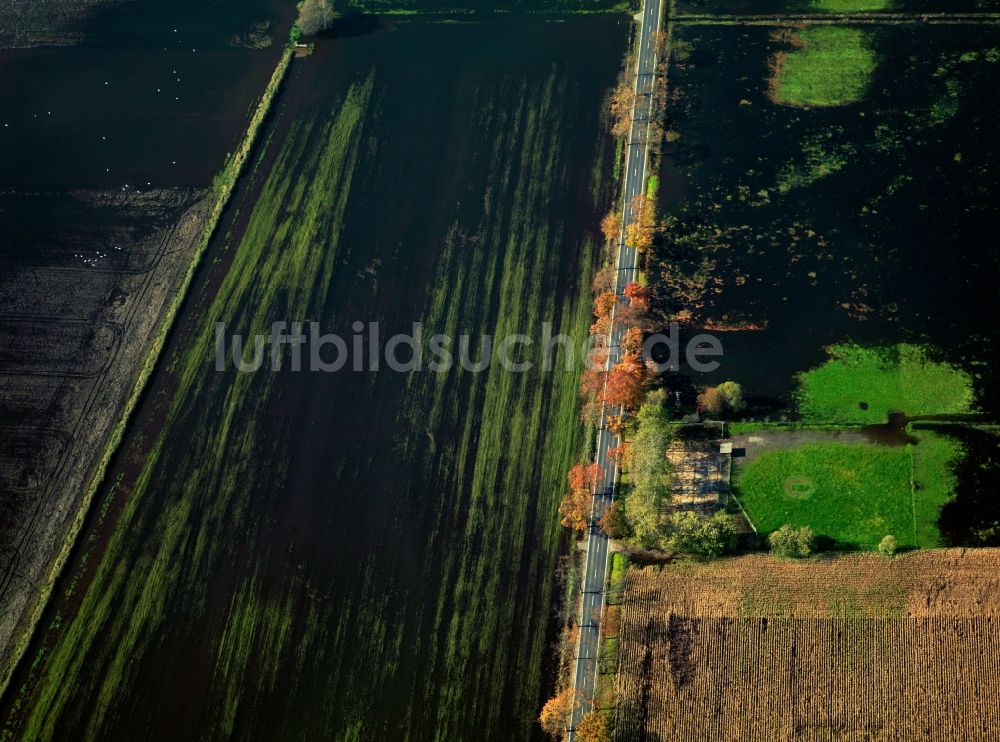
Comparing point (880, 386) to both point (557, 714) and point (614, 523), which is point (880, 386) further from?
point (557, 714)

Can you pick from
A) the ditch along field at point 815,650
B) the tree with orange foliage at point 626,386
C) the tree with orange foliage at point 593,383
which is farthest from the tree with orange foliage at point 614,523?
the tree with orange foliage at point 593,383

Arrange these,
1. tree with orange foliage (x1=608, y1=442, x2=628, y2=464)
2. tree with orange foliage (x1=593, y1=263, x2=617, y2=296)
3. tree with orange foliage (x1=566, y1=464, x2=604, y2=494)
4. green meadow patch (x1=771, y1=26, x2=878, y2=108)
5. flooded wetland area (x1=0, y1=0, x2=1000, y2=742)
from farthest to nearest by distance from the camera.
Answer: green meadow patch (x1=771, y1=26, x2=878, y2=108)
tree with orange foliage (x1=593, y1=263, x2=617, y2=296)
tree with orange foliage (x1=608, y1=442, x2=628, y2=464)
tree with orange foliage (x1=566, y1=464, x2=604, y2=494)
flooded wetland area (x1=0, y1=0, x2=1000, y2=742)

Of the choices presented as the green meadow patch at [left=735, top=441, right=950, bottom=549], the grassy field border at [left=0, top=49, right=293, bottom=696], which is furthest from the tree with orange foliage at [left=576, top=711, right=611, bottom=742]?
the grassy field border at [left=0, top=49, right=293, bottom=696]

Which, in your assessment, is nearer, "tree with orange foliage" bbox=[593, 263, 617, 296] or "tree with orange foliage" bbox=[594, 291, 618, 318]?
"tree with orange foliage" bbox=[594, 291, 618, 318]

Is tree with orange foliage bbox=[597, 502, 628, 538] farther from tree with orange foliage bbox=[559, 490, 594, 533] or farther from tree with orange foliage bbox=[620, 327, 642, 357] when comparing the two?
tree with orange foliage bbox=[620, 327, 642, 357]

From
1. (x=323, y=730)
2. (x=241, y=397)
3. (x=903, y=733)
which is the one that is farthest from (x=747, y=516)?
(x=241, y=397)

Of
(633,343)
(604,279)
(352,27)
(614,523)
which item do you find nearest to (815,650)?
(614,523)

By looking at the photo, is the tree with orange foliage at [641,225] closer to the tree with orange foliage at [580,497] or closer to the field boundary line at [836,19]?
the tree with orange foliage at [580,497]

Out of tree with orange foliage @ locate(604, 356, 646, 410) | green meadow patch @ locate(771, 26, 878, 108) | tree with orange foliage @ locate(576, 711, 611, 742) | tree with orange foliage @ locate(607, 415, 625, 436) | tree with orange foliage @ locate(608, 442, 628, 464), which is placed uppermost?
green meadow patch @ locate(771, 26, 878, 108)
